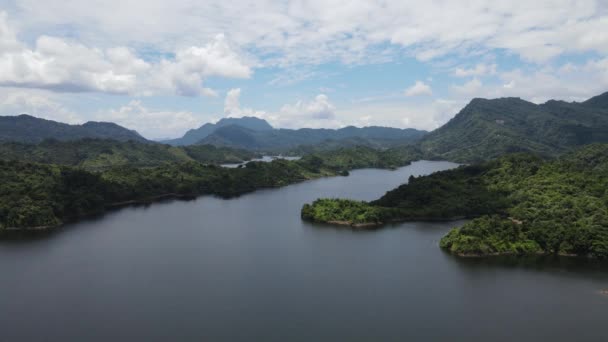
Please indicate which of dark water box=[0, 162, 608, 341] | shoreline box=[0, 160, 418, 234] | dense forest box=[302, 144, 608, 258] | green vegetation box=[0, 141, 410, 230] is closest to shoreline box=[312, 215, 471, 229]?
dense forest box=[302, 144, 608, 258]

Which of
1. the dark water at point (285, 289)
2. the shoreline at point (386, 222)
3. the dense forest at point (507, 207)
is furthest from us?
the shoreline at point (386, 222)

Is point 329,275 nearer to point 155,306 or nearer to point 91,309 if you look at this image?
point 155,306

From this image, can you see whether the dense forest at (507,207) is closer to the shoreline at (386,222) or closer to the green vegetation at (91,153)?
the shoreline at (386,222)

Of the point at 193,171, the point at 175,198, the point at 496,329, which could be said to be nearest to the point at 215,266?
the point at 496,329

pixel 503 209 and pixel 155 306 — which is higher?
pixel 503 209

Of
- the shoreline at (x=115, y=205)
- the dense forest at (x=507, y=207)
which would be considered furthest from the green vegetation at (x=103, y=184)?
the dense forest at (x=507, y=207)

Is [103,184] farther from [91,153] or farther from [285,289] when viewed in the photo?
[91,153]

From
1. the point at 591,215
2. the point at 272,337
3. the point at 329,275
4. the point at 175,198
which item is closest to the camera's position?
the point at 272,337
